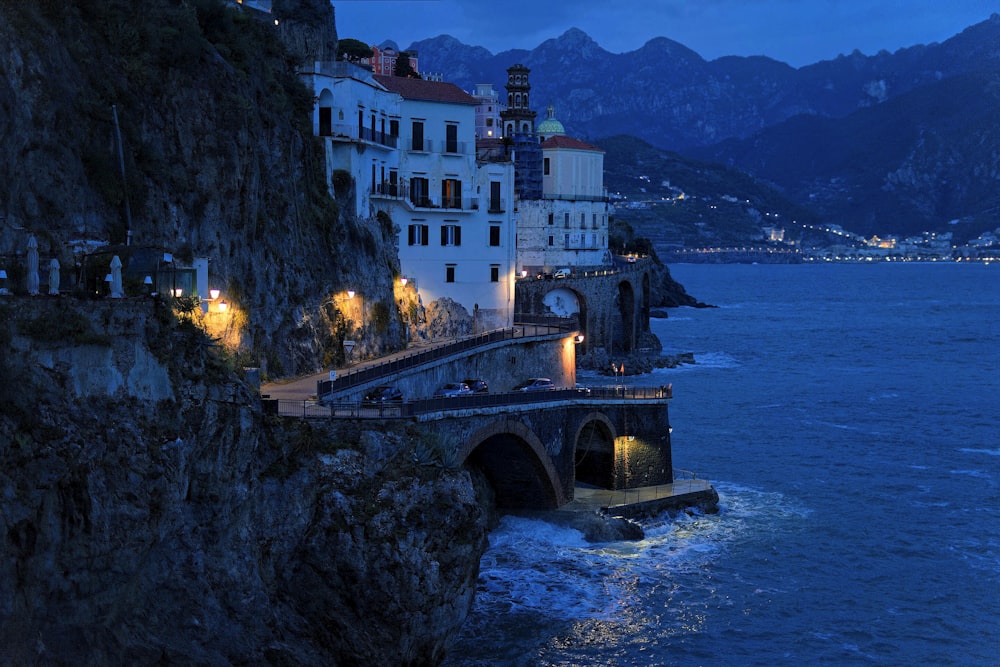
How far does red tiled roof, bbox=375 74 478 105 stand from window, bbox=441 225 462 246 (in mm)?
7863

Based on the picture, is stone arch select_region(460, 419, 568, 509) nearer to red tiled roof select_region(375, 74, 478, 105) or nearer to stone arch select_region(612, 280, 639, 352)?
red tiled roof select_region(375, 74, 478, 105)

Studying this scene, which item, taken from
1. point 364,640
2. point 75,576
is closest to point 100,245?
point 75,576

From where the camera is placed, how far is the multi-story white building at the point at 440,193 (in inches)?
2879

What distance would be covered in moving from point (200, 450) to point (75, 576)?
5.67 meters

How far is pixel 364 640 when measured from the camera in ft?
132

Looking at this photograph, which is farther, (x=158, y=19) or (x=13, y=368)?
(x=158, y=19)

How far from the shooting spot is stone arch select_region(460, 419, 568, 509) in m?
58.6

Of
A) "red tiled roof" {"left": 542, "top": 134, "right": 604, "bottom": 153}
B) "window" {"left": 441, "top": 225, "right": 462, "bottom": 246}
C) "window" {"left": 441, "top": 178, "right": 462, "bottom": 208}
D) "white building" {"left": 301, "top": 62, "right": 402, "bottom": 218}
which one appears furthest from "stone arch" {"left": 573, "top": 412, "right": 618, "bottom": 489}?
"red tiled roof" {"left": 542, "top": 134, "right": 604, "bottom": 153}

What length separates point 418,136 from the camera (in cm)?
7750

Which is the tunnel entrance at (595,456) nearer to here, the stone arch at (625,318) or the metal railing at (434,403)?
the metal railing at (434,403)

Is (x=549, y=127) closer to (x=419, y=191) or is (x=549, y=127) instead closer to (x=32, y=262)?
(x=419, y=191)

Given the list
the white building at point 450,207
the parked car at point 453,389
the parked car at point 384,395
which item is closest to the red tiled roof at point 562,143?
the white building at point 450,207

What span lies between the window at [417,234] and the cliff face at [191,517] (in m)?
34.2

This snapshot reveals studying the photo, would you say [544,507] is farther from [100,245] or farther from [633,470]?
[100,245]
